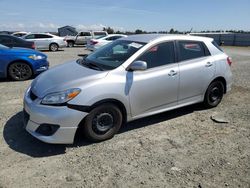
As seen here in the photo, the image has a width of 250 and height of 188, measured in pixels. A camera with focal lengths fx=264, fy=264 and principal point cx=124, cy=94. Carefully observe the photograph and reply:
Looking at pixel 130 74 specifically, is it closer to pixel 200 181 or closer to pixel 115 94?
pixel 115 94

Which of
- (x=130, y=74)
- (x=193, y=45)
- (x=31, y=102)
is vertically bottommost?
(x=31, y=102)

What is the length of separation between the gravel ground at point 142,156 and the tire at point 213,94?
0.48 m

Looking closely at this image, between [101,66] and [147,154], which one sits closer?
[147,154]

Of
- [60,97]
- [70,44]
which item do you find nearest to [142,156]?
[60,97]

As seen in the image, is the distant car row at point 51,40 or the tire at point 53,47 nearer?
the distant car row at point 51,40

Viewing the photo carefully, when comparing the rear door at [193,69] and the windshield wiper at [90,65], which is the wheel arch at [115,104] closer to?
the windshield wiper at [90,65]

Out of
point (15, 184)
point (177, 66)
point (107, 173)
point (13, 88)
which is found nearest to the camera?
point (15, 184)

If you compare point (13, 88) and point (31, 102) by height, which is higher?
point (31, 102)

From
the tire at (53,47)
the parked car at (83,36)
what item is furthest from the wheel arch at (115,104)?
the parked car at (83,36)

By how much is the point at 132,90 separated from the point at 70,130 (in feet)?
3.90

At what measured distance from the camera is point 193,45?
5.43 metres

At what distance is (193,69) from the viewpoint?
517cm

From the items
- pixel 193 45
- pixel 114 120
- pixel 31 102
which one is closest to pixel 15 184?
pixel 31 102

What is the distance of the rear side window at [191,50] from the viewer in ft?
16.9
